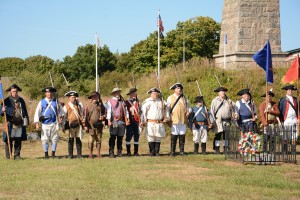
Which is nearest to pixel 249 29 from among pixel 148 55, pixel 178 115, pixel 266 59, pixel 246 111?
pixel 246 111

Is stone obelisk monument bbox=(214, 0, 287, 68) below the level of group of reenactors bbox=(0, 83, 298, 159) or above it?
above

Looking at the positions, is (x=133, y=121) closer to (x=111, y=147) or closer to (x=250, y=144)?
(x=111, y=147)

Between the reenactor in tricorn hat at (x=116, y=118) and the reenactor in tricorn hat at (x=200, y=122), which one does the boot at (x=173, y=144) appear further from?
the reenactor in tricorn hat at (x=116, y=118)

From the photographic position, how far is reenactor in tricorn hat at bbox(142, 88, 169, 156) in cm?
1668

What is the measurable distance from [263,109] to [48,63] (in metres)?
46.9

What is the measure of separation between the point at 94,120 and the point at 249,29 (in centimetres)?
1256

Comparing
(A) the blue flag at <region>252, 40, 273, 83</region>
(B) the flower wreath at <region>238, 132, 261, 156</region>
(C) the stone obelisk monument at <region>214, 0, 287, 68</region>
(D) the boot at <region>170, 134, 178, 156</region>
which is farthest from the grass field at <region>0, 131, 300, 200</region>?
(C) the stone obelisk monument at <region>214, 0, 287, 68</region>

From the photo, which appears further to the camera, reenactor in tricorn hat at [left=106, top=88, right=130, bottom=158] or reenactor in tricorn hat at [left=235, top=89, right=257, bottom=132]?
reenactor in tricorn hat at [left=235, top=89, right=257, bottom=132]

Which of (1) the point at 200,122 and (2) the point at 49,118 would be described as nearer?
(2) the point at 49,118

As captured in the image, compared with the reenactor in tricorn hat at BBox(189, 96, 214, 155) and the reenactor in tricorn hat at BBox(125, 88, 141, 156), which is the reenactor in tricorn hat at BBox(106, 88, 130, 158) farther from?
the reenactor in tricorn hat at BBox(189, 96, 214, 155)

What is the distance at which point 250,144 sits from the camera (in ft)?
47.2

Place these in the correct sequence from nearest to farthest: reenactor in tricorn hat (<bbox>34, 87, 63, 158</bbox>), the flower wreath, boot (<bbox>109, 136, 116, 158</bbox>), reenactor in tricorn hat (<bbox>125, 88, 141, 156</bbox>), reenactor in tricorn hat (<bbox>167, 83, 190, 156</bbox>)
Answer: the flower wreath
reenactor in tricorn hat (<bbox>34, 87, 63, 158</bbox>)
boot (<bbox>109, 136, 116, 158</bbox>)
reenactor in tricorn hat (<bbox>167, 83, 190, 156</bbox>)
reenactor in tricorn hat (<bbox>125, 88, 141, 156</bbox>)

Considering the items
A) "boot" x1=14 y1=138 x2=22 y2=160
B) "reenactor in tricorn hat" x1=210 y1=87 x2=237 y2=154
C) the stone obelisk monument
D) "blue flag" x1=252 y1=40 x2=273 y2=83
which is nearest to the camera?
"blue flag" x1=252 y1=40 x2=273 y2=83

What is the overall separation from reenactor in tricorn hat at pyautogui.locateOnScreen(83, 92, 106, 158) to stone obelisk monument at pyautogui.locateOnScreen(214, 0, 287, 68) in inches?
458
